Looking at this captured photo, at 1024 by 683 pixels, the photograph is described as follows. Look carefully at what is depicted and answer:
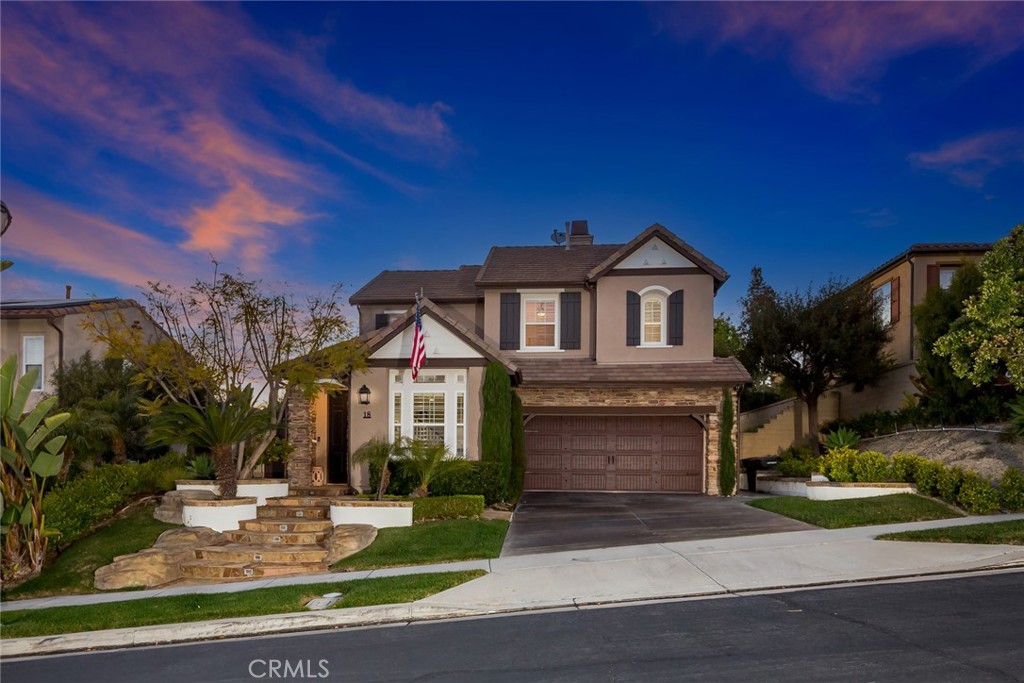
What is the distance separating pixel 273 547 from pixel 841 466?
1303cm

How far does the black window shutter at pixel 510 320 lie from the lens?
20.8 m

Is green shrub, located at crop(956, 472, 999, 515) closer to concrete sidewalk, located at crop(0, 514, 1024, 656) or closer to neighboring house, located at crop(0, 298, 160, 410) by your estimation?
concrete sidewalk, located at crop(0, 514, 1024, 656)

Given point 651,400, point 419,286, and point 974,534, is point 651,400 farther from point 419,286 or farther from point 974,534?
point 974,534

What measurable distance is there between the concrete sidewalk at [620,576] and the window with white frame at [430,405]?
5562mm

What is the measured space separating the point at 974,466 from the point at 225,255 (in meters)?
18.4

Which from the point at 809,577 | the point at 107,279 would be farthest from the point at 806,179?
the point at 107,279

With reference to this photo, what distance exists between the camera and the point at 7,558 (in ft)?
40.3

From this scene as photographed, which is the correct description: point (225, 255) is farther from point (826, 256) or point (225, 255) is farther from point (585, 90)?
point (826, 256)

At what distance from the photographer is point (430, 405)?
56.0 feet

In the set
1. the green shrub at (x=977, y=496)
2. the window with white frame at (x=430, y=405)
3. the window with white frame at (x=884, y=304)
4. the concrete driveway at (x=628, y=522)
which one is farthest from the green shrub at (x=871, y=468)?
the window with white frame at (x=884, y=304)

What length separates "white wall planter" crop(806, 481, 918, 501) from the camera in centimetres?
1491

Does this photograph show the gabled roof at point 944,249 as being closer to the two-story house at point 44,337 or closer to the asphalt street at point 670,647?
the asphalt street at point 670,647

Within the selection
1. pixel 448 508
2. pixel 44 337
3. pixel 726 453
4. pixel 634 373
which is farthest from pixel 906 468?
pixel 44 337

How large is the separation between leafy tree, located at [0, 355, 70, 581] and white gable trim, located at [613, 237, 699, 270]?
14826mm
